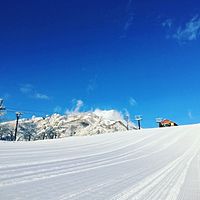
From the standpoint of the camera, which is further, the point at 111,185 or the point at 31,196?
the point at 111,185

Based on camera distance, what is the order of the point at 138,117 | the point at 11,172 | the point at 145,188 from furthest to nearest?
the point at 138,117 < the point at 11,172 < the point at 145,188

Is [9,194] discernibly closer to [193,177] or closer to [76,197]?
[76,197]

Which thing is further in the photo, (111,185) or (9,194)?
(111,185)

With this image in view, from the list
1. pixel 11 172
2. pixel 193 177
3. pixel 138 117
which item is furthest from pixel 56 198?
pixel 138 117

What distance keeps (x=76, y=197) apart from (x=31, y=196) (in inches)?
31.7

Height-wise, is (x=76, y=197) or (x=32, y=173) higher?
(x=32, y=173)

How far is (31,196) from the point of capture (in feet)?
18.9

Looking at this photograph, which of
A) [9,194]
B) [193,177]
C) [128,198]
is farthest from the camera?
[193,177]

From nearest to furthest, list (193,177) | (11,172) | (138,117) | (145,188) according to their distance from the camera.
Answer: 1. (145,188)
2. (11,172)
3. (193,177)
4. (138,117)

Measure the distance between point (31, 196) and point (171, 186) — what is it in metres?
3.60

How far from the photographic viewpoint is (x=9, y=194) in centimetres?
570

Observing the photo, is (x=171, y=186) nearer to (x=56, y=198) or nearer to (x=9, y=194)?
(x=56, y=198)

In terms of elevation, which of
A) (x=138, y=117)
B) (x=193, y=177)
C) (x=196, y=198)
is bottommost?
(x=196, y=198)

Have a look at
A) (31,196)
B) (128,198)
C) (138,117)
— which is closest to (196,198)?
(128,198)
